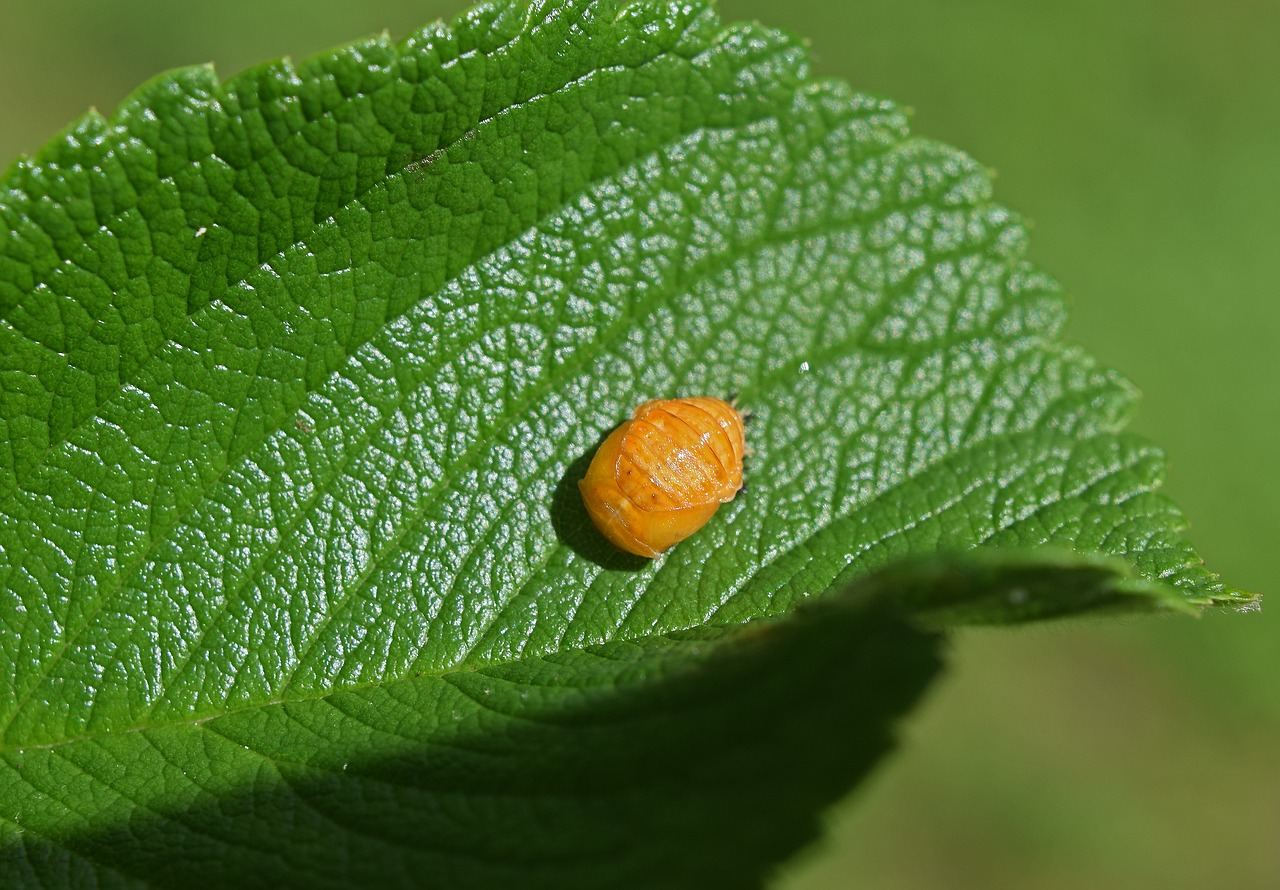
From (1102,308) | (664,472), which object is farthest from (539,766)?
(1102,308)

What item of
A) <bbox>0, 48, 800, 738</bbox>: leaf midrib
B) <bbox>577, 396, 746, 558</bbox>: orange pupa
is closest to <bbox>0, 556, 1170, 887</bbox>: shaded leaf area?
<bbox>0, 48, 800, 738</bbox>: leaf midrib

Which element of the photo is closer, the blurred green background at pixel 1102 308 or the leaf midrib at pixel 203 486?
the leaf midrib at pixel 203 486

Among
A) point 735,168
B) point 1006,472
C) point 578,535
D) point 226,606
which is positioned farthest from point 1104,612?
point 226,606

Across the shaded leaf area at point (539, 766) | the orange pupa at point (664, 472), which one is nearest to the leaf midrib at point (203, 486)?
the shaded leaf area at point (539, 766)

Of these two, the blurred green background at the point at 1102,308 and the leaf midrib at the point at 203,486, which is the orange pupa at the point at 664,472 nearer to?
the leaf midrib at the point at 203,486

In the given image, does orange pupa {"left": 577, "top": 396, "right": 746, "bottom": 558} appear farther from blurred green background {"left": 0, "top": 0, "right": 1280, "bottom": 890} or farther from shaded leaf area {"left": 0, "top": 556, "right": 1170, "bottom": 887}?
blurred green background {"left": 0, "top": 0, "right": 1280, "bottom": 890}

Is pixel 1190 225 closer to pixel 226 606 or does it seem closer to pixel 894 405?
pixel 894 405
